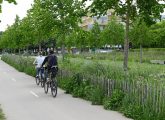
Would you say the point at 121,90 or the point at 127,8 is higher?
the point at 127,8

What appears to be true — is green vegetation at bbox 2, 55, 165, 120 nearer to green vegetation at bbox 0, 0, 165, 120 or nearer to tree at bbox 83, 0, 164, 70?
green vegetation at bbox 0, 0, 165, 120

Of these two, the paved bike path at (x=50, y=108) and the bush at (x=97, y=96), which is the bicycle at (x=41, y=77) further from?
the bush at (x=97, y=96)

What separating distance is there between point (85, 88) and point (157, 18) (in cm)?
456

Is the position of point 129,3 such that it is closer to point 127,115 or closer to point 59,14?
point 127,115

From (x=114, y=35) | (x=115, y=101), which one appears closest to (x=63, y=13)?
(x=115, y=101)

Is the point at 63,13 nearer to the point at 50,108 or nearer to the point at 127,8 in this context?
the point at 127,8

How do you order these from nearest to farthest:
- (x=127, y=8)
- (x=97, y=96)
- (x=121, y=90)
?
1. (x=121, y=90)
2. (x=97, y=96)
3. (x=127, y=8)

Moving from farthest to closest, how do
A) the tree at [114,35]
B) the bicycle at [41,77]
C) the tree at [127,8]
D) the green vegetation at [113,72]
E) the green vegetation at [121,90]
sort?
1. the tree at [114,35]
2. the bicycle at [41,77]
3. the tree at [127,8]
4. the green vegetation at [113,72]
5. the green vegetation at [121,90]

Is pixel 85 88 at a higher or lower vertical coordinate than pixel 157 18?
lower

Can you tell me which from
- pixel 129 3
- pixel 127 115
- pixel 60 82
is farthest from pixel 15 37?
pixel 127 115

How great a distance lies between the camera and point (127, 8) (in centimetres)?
1866

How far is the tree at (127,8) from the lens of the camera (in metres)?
18.1

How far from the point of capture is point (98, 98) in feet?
49.3

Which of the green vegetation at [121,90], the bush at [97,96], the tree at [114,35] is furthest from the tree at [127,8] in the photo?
the tree at [114,35]
